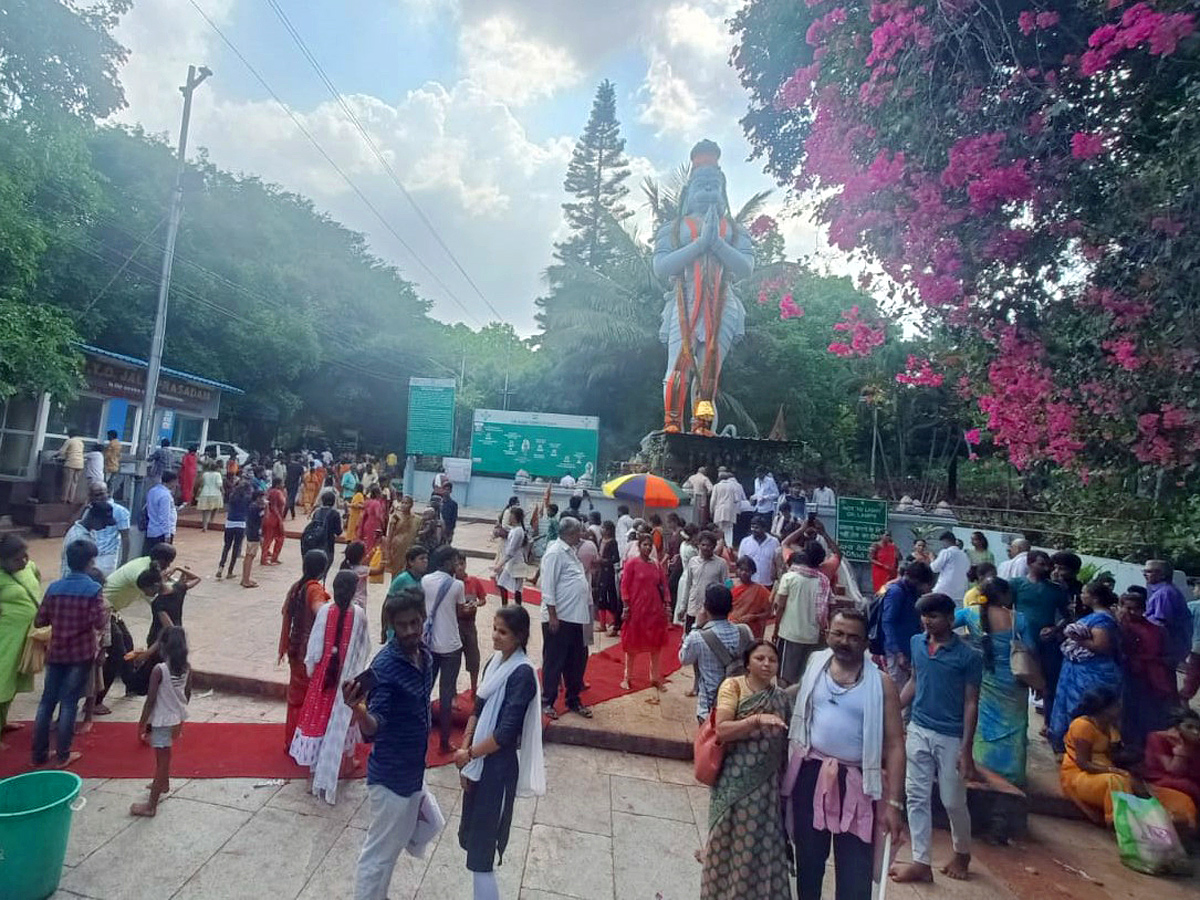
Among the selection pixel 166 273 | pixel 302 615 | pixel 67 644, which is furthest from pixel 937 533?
pixel 166 273

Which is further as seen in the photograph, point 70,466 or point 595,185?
point 595,185

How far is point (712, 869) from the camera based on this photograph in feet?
8.86

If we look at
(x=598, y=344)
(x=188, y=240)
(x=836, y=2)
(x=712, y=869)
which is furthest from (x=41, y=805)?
(x=188, y=240)

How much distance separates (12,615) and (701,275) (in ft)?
46.5

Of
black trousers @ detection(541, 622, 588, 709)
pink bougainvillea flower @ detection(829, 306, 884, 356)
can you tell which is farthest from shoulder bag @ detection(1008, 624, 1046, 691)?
black trousers @ detection(541, 622, 588, 709)

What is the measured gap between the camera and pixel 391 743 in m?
2.78

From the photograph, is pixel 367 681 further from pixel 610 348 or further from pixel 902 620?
pixel 610 348

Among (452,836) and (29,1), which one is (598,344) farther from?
(452,836)

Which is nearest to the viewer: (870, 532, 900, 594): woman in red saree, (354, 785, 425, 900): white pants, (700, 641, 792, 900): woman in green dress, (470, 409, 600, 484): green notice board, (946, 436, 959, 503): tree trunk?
(700, 641, 792, 900): woman in green dress

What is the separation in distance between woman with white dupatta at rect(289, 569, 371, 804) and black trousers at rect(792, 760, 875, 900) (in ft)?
8.26

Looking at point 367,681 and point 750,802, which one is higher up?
point 367,681

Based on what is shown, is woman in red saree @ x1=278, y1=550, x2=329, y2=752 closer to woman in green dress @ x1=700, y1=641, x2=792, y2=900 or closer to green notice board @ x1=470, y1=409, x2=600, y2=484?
woman in green dress @ x1=700, y1=641, x2=792, y2=900

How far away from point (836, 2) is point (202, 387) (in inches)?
694

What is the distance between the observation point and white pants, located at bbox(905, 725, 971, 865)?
11.9 ft
